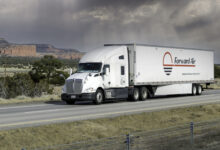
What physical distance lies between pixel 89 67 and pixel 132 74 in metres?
3.53

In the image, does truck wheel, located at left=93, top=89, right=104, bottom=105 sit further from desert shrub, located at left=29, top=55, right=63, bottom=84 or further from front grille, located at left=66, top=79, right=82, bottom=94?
desert shrub, located at left=29, top=55, right=63, bottom=84

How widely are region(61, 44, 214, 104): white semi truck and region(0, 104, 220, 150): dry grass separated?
5557 millimetres

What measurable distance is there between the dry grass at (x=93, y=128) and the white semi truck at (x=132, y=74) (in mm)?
5557

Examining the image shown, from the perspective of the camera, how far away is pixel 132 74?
28.7 meters

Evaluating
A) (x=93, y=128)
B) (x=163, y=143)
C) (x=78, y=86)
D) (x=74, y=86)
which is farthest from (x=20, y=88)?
(x=163, y=143)

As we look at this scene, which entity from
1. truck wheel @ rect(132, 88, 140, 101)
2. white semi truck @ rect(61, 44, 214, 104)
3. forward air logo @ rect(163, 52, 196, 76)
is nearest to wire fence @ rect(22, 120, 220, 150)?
white semi truck @ rect(61, 44, 214, 104)

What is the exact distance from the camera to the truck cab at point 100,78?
25312 millimetres

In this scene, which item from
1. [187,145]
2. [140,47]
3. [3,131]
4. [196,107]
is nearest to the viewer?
[187,145]

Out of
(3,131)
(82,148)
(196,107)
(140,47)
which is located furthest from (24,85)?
(82,148)

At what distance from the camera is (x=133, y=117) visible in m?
19.7

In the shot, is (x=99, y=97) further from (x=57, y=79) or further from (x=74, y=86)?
(x=57, y=79)

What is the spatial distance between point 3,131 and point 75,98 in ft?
34.9

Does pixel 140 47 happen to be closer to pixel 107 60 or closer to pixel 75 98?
pixel 107 60

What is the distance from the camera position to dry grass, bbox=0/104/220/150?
1475 centimetres
